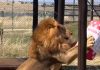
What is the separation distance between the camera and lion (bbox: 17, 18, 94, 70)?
4.46m

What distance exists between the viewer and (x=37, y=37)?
4.60 metres

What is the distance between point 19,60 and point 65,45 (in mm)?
2358

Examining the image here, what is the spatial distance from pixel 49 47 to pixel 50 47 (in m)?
0.01

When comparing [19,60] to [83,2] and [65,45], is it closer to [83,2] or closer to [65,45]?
[65,45]

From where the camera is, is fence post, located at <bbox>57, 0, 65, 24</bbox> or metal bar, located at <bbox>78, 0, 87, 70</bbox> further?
fence post, located at <bbox>57, 0, 65, 24</bbox>

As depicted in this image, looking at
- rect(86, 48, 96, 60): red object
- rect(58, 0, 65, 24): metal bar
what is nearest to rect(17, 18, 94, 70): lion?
rect(86, 48, 96, 60): red object

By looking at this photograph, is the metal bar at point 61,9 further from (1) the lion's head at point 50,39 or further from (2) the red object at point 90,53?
(2) the red object at point 90,53

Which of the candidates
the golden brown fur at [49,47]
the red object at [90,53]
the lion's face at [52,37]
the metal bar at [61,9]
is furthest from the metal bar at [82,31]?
the metal bar at [61,9]

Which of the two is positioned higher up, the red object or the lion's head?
the lion's head

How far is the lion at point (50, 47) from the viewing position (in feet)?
14.6

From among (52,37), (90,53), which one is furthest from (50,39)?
(90,53)

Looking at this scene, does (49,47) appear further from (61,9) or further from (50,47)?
(61,9)

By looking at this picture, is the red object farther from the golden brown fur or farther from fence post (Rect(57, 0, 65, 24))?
fence post (Rect(57, 0, 65, 24))

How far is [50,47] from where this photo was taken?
4.44 metres
